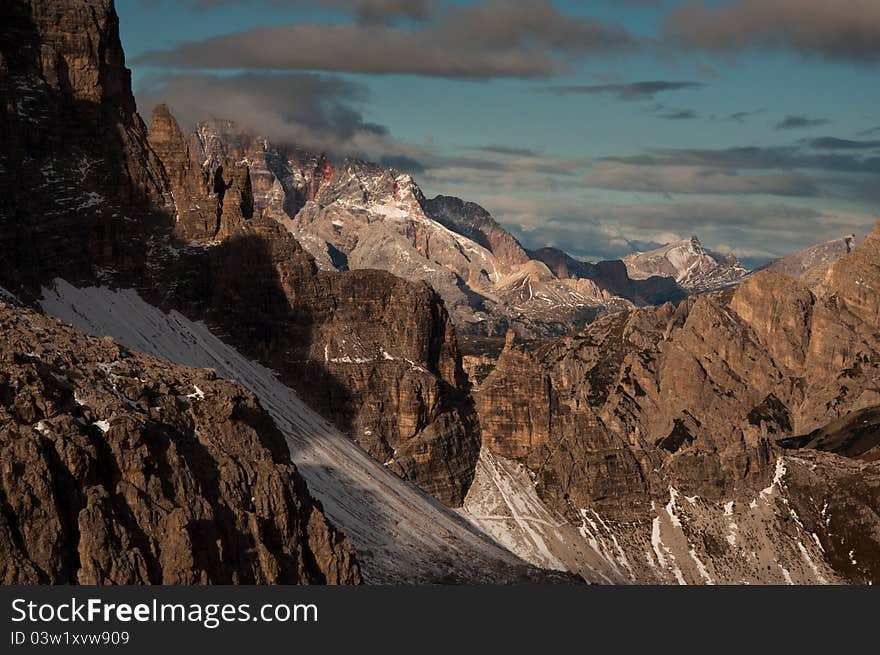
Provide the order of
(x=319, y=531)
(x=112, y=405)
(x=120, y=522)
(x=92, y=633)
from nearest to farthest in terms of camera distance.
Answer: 1. (x=92, y=633)
2. (x=120, y=522)
3. (x=112, y=405)
4. (x=319, y=531)

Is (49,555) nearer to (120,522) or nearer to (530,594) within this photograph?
(120,522)

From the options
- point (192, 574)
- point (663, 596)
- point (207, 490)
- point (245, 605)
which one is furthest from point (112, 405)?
point (663, 596)

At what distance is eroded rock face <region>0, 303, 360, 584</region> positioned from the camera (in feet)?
425

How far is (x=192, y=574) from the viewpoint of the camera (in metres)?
136

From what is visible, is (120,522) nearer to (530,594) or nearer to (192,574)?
(192,574)

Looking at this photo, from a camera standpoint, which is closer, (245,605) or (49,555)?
(245,605)

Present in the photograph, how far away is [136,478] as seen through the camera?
141750 mm

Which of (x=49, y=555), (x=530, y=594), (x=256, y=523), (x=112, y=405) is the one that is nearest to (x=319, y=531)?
(x=256, y=523)

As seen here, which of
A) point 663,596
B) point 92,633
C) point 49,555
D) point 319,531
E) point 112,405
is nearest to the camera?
point 92,633

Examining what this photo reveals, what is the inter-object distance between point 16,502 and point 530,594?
46856 mm

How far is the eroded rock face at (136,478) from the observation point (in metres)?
130

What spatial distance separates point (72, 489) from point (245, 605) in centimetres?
3807

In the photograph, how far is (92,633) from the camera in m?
99.0

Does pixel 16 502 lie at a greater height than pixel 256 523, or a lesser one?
greater
